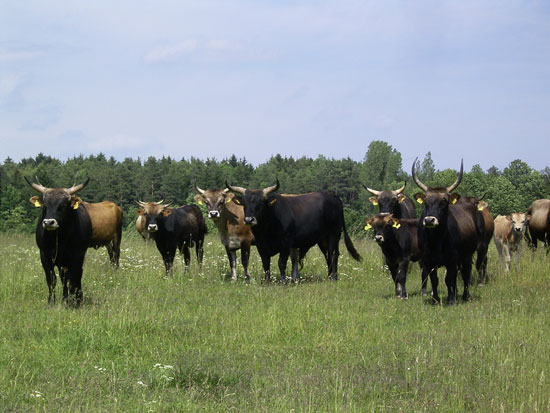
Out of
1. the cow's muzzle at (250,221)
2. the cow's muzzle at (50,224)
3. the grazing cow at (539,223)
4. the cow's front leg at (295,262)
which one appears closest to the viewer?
the cow's muzzle at (50,224)

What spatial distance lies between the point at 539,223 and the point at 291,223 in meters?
7.83

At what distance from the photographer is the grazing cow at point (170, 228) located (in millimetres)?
14289

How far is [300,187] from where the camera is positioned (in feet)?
395

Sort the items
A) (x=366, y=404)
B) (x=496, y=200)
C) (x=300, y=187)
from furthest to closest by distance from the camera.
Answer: (x=300, y=187)
(x=496, y=200)
(x=366, y=404)

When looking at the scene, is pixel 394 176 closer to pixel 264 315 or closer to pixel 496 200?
pixel 496 200

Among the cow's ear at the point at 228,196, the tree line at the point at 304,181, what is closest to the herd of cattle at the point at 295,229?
the cow's ear at the point at 228,196

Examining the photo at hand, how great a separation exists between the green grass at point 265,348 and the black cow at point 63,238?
1.52 ft

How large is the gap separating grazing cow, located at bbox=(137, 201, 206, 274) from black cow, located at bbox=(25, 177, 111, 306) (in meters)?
3.47

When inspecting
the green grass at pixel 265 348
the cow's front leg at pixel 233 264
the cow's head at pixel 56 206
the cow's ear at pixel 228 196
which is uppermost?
the cow's ear at pixel 228 196

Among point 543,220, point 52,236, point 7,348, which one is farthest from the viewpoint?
point 543,220

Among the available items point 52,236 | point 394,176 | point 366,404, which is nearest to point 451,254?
point 366,404

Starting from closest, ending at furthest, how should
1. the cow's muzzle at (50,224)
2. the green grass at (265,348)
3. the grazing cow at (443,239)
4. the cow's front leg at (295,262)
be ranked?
the green grass at (265,348)
the cow's muzzle at (50,224)
the grazing cow at (443,239)
the cow's front leg at (295,262)

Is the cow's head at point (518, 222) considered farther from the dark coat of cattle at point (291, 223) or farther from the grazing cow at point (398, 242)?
the grazing cow at point (398, 242)

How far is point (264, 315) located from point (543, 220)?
1109 centimetres
